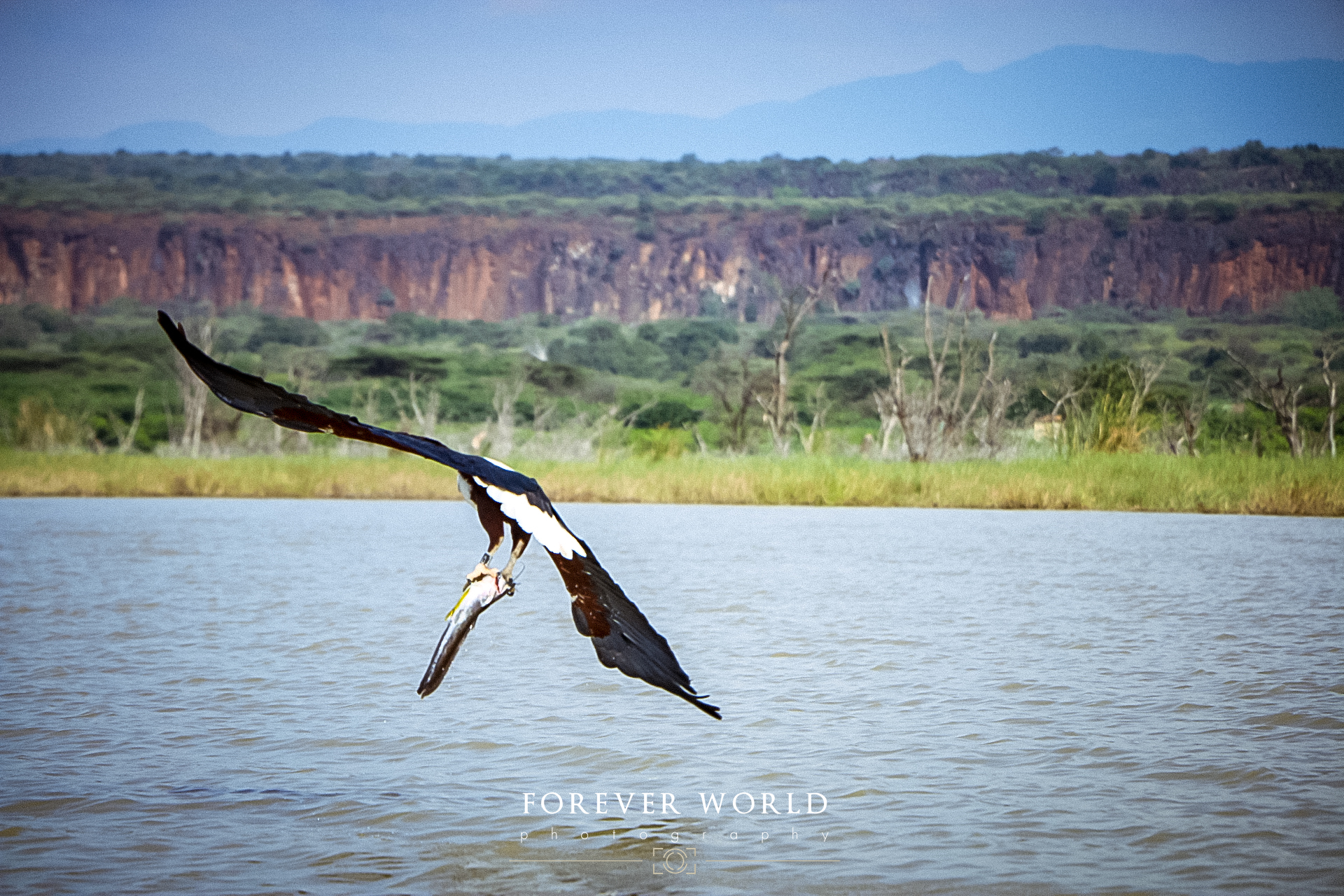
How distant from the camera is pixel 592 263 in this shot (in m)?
102

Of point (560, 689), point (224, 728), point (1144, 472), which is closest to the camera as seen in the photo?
point (224, 728)

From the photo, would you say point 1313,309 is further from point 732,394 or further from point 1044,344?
point 732,394

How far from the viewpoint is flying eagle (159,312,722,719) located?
593 cm

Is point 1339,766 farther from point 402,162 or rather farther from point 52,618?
point 402,162

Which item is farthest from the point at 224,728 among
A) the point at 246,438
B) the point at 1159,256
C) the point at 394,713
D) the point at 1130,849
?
the point at 1159,256

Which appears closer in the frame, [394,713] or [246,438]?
[394,713]

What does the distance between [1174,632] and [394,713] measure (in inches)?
302

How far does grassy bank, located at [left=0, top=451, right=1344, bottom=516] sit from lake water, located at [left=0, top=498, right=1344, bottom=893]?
7.45m

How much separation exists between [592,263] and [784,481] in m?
75.1

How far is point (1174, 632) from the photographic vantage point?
13.5 m

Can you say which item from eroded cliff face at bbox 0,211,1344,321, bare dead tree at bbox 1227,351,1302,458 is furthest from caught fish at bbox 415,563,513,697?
eroded cliff face at bbox 0,211,1344,321

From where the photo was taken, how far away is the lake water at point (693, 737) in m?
6.71

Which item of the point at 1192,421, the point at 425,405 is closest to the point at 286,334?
the point at 425,405

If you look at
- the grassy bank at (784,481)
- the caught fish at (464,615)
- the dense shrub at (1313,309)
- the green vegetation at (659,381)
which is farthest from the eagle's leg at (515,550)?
the dense shrub at (1313,309)
